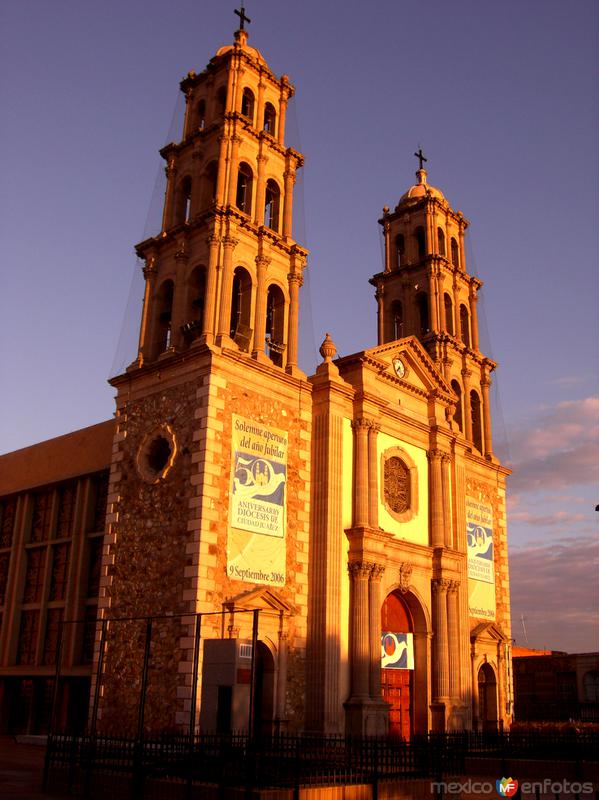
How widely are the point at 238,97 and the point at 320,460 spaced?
15.3 metres

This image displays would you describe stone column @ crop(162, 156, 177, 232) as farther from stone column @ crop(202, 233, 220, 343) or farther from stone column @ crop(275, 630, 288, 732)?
stone column @ crop(275, 630, 288, 732)

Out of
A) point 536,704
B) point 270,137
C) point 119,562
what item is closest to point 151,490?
point 119,562

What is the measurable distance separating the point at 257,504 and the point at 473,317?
2126 cm

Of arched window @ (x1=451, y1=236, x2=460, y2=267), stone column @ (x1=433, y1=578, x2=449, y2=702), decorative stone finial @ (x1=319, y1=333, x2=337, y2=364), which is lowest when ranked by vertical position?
stone column @ (x1=433, y1=578, x2=449, y2=702)

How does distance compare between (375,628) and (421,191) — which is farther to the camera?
(421,191)

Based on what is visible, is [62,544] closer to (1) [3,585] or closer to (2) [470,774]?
(1) [3,585]

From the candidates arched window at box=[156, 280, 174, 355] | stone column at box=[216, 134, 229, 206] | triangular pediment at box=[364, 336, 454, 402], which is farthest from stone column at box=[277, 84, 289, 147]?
triangular pediment at box=[364, 336, 454, 402]

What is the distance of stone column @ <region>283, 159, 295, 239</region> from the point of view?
34.3m

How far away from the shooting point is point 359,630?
29.5m

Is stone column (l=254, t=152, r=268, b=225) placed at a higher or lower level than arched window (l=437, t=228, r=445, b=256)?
lower

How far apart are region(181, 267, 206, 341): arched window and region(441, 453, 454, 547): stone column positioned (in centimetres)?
1214

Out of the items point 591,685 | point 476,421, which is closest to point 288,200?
point 476,421

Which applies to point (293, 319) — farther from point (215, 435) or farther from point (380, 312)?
point (380, 312)

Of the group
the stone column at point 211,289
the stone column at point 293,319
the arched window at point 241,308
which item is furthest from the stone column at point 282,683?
the stone column at point 211,289
